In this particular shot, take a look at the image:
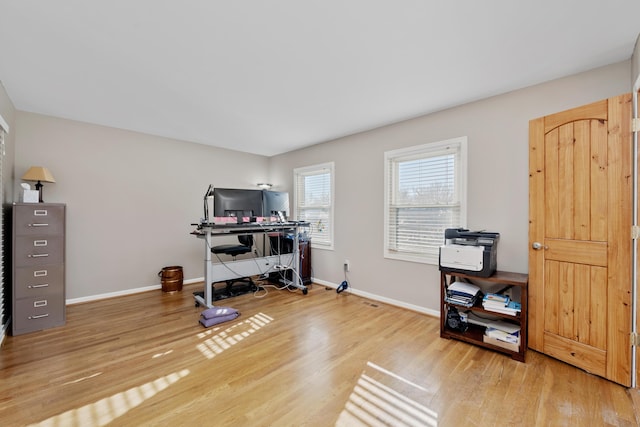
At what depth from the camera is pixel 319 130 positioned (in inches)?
151

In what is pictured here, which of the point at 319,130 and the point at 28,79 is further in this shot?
the point at 319,130

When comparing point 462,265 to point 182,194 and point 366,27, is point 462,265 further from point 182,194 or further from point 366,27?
point 182,194

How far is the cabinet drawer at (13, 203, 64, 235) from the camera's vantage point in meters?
2.61

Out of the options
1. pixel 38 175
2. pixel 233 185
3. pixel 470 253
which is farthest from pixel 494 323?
pixel 38 175

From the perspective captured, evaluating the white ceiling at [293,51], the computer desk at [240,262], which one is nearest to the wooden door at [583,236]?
the white ceiling at [293,51]

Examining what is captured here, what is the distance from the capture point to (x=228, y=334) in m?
2.63

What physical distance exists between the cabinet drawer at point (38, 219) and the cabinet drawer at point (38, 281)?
37 cm

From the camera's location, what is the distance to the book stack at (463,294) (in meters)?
2.46

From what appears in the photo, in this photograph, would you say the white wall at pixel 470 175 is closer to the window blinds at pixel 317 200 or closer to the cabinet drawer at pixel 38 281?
the window blinds at pixel 317 200

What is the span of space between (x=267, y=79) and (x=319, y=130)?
4.97 feet

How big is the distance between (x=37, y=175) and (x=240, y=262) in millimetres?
2435

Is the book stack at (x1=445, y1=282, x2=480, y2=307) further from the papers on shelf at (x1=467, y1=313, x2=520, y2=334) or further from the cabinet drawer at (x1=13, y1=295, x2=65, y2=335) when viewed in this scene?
the cabinet drawer at (x1=13, y1=295, x2=65, y2=335)

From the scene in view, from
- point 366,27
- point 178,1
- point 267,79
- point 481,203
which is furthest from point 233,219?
point 481,203

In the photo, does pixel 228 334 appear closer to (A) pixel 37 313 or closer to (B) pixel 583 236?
(A) pixel 37 313
